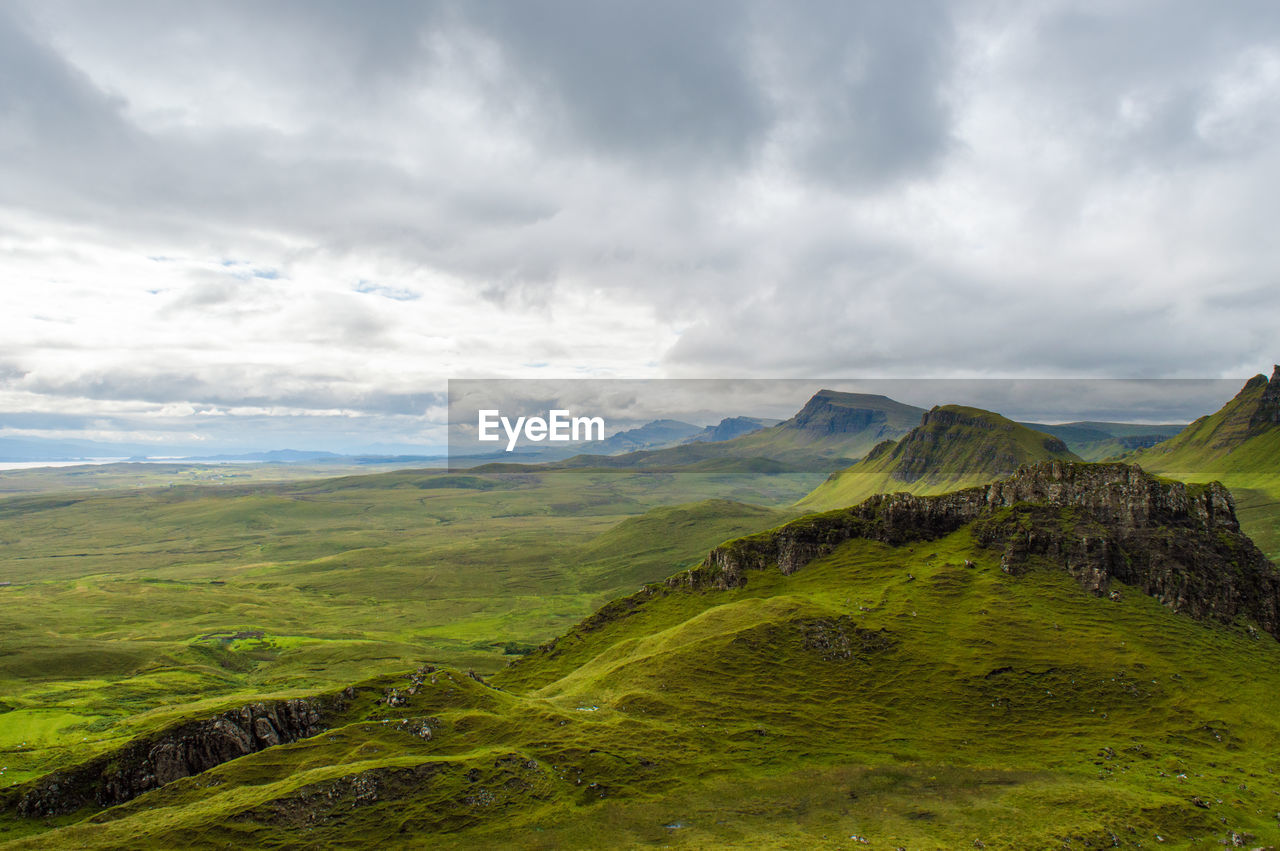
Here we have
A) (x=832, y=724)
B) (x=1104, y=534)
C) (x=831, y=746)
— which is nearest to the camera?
(x=831, y=746)

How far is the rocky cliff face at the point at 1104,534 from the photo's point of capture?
137 metres

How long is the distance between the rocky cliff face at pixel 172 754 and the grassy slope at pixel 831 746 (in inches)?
233

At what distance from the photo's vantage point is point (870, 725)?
10544 cm

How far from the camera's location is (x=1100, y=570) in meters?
141

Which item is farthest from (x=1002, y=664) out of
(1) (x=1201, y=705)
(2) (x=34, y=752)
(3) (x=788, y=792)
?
(2) (x=34, y=752)

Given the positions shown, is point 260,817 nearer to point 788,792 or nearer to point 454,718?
point 454,718

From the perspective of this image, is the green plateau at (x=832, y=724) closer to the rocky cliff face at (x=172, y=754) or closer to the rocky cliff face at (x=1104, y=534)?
the rocky cliff face at (x=172, y=754)

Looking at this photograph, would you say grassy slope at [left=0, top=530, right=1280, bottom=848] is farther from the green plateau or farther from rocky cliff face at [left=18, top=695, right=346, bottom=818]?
rocky cliff face at [left=18, top=695, right=346, bottom=818]

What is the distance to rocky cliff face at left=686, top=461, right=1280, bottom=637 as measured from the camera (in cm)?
13712

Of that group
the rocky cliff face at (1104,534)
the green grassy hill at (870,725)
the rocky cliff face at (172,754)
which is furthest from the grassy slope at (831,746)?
the rocky cliff face at (1104,534)

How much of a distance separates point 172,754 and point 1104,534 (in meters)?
181

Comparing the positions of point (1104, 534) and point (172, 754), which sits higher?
point (1104, 534)

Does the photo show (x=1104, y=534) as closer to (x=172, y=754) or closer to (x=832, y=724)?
(x=832, y=724)

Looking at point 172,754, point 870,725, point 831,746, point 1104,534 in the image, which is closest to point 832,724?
point 870,725
